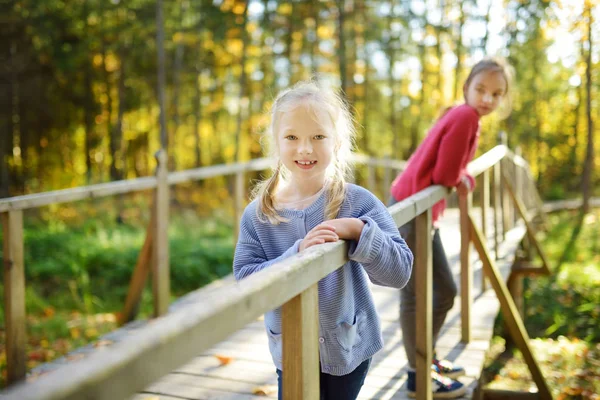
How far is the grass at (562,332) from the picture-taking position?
636 cm

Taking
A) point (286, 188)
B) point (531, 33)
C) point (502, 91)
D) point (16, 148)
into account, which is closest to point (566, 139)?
point (531, 33)

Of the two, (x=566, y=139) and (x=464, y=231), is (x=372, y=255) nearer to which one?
(x=464, y=231)

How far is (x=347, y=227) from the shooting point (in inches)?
76.7

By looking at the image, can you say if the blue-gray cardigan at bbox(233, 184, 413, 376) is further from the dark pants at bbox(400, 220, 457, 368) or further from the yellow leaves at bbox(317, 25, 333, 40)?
the yellow leaves at bbox(317, 25, 333, 40)

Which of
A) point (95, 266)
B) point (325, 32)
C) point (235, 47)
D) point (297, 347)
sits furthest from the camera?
point (235, 47)

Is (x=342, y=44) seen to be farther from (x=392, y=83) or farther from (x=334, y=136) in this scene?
(x=334, y=136)

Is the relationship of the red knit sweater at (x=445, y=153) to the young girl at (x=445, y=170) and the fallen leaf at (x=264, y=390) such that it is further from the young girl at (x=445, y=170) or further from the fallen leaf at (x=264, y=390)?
the fallen leaf at (x=264, y=390)

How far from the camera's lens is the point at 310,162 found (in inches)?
84.0

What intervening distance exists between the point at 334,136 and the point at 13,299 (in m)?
2.38

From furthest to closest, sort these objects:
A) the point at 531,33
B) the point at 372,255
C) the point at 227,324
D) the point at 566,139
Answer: the point at 566,139
the point at 531,33
the point at 372,255
the point at 227,324

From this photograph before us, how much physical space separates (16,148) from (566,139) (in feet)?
59.9

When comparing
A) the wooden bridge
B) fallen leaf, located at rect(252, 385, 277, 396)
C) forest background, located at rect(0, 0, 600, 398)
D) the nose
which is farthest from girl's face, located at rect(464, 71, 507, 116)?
forest background, located at rect(0, 0, 600, 398)

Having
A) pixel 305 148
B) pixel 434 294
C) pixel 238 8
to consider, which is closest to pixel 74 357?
pixel 434 294

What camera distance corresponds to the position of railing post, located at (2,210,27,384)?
3619 millimetres
